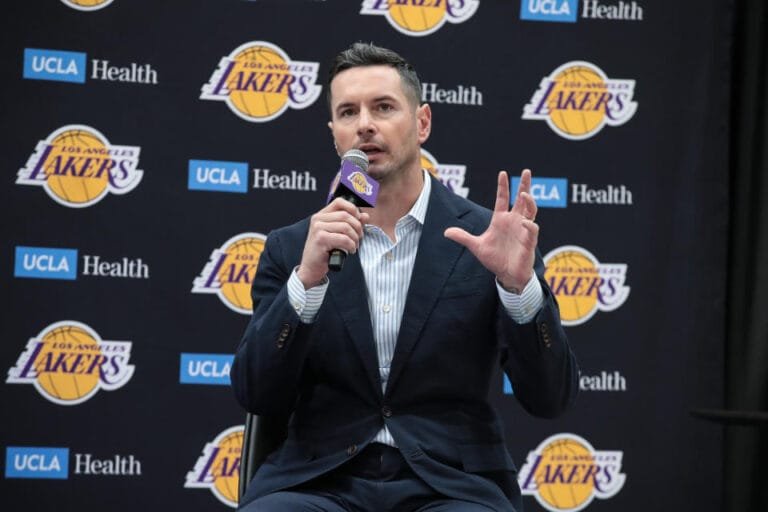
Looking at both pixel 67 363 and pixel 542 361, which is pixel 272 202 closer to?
pixel 67 363

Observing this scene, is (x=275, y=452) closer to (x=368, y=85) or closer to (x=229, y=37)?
(x=368, y=85)

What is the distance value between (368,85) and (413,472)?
104cm

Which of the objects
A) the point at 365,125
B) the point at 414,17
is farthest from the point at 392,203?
the point at 414,17

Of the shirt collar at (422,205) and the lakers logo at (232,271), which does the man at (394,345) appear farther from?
the lakers logo at (232,271)

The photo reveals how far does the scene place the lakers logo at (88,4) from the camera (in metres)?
4.43

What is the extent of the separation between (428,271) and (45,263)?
99.5 inches

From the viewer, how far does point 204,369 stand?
4.45 m

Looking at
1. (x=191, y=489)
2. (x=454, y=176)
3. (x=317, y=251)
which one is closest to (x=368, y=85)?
(x=317, y=251)

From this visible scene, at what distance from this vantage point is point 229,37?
14.8 feet

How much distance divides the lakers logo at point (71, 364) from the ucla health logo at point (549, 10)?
8.10 ft

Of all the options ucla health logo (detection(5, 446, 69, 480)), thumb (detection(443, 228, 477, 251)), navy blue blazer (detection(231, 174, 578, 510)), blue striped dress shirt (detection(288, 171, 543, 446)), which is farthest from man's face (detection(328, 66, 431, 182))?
ucla health logo (detection(5, 446, 69, 480))

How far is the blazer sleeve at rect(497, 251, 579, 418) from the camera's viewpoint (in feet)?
7.33

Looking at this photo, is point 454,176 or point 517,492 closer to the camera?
point 517,492

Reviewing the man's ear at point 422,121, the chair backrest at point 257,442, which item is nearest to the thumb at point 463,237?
the man's ear at point 422,121
